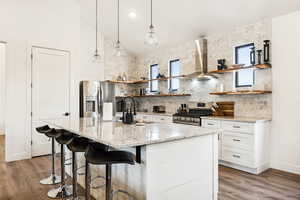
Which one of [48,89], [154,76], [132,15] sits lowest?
[48,89]

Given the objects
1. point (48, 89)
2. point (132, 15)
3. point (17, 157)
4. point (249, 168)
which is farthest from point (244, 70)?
point (17, 157)

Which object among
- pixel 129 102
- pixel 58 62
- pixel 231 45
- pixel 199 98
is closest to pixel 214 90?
pixel 199 98

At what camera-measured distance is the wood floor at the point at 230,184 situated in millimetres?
2703

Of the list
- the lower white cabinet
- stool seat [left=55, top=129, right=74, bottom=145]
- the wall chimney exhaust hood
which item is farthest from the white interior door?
the lower white cabinet

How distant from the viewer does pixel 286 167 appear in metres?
3.63

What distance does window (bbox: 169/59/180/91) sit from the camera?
606cm

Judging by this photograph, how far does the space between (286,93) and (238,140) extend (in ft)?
3.90

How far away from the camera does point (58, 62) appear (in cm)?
492

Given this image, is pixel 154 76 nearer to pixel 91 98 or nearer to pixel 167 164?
pixel 91 98

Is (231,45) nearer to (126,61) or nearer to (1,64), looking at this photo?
(126,61)

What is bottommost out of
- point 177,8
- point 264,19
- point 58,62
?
point 58,62

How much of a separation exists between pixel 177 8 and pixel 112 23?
7.23 feet

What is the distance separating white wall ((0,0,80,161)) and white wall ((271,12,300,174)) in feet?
15.5

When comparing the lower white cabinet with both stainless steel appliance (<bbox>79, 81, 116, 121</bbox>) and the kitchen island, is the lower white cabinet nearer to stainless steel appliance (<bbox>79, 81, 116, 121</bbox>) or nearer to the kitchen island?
the kitchen island
